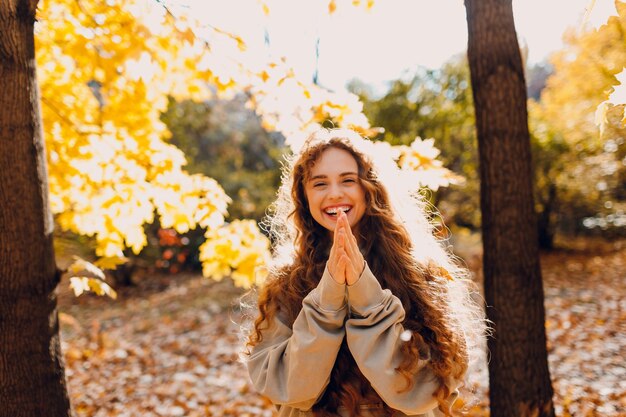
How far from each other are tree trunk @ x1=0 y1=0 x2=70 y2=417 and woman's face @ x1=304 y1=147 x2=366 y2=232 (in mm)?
1141

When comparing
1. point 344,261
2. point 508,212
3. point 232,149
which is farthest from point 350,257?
point 232,149

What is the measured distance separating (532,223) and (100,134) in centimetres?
274

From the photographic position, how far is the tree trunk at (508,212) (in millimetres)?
2660

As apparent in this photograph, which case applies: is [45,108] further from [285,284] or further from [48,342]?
[285,284]

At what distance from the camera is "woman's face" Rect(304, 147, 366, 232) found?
6.37ft

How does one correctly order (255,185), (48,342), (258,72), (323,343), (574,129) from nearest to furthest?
(323,343) → (48,342) → (258,72) → (574,129) → (255,185)

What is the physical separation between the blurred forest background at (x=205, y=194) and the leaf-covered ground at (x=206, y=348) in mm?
28

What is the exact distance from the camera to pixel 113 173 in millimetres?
3525

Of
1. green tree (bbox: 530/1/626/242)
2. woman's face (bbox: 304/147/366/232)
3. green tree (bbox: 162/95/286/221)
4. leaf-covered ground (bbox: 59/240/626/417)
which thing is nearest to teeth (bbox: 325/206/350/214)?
woman's face (bbox: 304/147/366/232)

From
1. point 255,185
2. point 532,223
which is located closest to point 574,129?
point 255,185

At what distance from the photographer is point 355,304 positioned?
1695mm

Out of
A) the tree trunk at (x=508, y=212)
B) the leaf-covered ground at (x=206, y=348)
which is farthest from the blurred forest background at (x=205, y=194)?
the tree trunk at (x=508, y=212)

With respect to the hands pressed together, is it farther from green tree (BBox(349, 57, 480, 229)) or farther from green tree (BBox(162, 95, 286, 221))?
green tree (BBox(162, 95, 286, 221))

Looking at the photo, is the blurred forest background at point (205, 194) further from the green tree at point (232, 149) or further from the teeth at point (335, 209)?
the teeth at point (335, 209)
